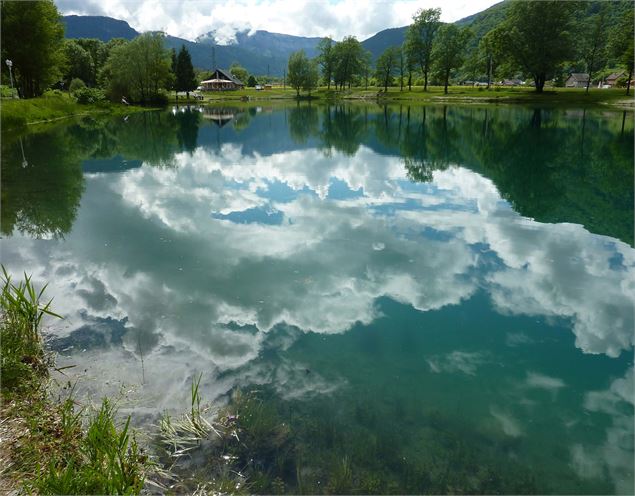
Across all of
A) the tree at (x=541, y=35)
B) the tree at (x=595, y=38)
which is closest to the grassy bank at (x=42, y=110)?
the tree at (x=541, y=35)

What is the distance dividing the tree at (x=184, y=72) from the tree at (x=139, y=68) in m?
18.8

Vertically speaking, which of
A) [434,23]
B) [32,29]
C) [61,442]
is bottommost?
[61,442]

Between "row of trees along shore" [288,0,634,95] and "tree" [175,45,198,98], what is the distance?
77.9 ft

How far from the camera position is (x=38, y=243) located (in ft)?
42.2

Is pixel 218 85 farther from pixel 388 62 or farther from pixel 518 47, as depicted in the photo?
pixel 518 47

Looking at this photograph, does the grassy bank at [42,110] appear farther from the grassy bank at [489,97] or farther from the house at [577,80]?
the house at [577,80]

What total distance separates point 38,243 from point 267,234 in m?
6.40

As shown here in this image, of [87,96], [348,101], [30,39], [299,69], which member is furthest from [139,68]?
[348,101]

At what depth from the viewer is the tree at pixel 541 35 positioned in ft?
252

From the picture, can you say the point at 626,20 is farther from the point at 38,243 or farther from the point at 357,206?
the point at 38,243

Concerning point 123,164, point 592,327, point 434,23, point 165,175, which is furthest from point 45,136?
point 434,23

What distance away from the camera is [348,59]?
119438 mm

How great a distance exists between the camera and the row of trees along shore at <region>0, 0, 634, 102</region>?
5500 centimetres

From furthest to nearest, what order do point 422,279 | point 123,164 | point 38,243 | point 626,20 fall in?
point 626,20 < point 123,164 < point 38,243 < point 422,279
